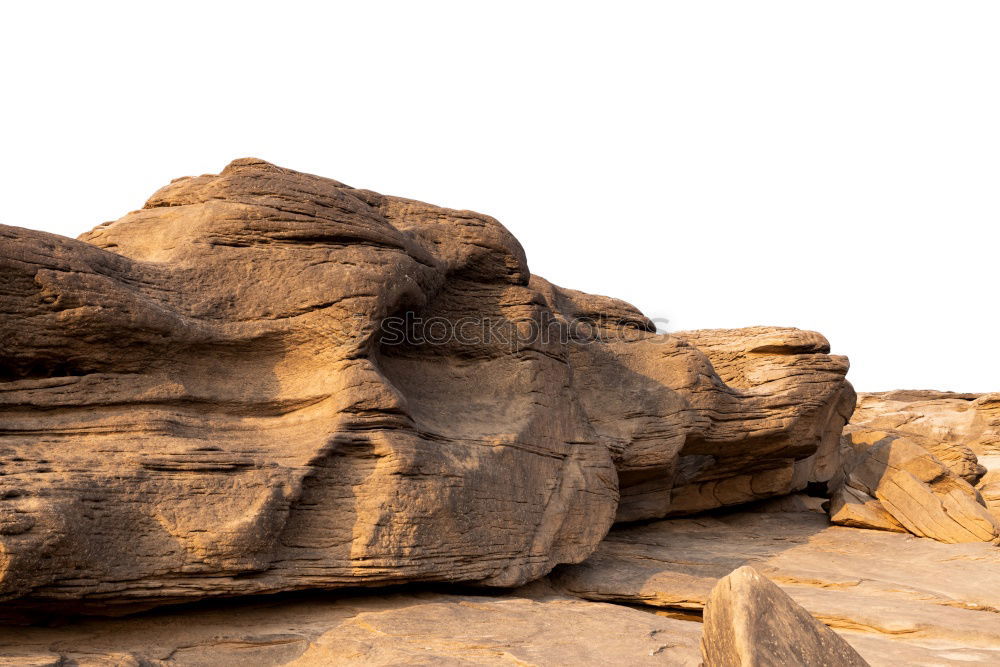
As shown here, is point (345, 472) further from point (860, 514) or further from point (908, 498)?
point (908, 498)

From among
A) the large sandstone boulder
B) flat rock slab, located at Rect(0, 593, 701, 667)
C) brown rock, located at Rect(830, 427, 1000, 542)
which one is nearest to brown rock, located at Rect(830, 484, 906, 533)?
brown rock, located at Rect(830, 427, 1000, 542)

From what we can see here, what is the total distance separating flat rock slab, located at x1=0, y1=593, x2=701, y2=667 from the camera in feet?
20.3

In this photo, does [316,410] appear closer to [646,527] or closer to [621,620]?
[621,620]

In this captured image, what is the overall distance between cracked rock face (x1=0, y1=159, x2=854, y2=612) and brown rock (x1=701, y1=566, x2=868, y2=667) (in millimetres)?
3421

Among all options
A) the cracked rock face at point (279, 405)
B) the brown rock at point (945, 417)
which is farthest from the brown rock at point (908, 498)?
the brown rock at point (945, 417)

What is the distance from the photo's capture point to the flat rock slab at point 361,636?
6.18m

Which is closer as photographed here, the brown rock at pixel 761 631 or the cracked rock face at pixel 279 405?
the brown rock at pixel 761 631

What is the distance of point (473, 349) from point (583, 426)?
5.88 ft

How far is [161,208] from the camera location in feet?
29.8

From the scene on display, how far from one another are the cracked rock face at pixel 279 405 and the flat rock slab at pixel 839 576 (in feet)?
3.81

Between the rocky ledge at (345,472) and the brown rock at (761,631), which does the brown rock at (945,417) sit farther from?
the brown rock at (761,631)

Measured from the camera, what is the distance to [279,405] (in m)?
8.00

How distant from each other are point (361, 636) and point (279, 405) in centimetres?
246

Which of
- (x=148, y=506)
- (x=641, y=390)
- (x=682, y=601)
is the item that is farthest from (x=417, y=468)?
(x=641, y=390)
